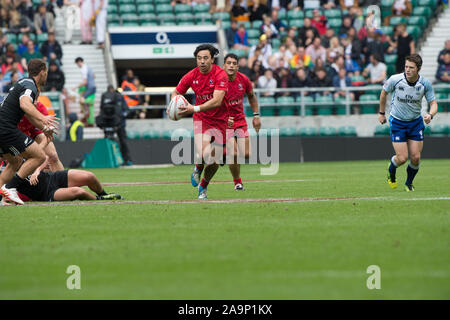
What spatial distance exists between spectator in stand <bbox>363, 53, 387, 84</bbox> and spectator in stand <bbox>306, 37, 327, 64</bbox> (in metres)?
1.57

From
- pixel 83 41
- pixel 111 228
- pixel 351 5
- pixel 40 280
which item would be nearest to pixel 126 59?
pixel 83 41

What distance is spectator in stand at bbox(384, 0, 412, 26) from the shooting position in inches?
1224

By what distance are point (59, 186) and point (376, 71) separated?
1780 centimetres

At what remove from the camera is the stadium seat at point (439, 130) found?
87.6ft

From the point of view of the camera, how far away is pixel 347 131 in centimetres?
2700

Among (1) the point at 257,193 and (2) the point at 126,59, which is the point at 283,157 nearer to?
(2) the point at 126,59

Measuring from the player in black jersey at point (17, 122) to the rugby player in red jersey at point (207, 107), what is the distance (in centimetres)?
189

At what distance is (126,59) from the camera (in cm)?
3338

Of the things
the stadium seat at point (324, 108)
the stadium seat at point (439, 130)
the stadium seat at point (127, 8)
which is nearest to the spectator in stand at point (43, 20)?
the stadium seat at point (127, 8)

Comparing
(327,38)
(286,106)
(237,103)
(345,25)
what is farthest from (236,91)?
(345,25)

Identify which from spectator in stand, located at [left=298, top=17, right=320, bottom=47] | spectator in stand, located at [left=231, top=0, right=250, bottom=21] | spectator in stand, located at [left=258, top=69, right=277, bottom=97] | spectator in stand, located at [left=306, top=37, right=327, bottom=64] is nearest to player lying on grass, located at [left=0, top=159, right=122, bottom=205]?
spectator in stand, located at [left=258, top=69, right=277, bottom=97]

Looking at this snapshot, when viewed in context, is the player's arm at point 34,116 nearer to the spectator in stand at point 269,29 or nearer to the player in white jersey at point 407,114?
the player in white jersey at point 407,114

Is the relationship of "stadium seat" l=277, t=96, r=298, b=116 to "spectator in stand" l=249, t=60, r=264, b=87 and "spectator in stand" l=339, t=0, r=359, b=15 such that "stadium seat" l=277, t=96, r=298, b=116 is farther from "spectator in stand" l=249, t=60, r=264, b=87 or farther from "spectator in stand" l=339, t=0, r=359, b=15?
"spectator in stand" l=339, t=0, r=359, b=15

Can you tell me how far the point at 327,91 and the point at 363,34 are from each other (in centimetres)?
296
